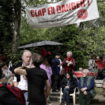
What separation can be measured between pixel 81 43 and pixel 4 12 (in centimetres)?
440

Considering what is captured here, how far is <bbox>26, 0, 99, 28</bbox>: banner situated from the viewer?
1345 centimetres

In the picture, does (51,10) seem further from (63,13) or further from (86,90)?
(86,90)

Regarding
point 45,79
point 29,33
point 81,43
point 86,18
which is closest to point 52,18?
point 86,18

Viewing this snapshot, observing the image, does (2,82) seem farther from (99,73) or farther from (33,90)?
(99,73)

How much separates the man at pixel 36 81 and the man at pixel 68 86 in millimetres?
6267

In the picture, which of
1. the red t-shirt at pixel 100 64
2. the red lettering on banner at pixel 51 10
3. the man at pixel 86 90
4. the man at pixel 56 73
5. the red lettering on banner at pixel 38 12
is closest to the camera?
the man at pixel 86 90

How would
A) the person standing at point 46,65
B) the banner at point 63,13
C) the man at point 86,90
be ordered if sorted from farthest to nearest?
1. the banner at point 63,13
2. the man at point 86,90
3. the person standing at point 46,65

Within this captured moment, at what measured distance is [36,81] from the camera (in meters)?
6.35

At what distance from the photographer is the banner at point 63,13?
13445mm

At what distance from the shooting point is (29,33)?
31.5m

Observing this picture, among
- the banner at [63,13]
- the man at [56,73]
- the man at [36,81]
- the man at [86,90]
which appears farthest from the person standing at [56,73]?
the man at [36,81]

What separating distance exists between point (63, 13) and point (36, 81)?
8.14m

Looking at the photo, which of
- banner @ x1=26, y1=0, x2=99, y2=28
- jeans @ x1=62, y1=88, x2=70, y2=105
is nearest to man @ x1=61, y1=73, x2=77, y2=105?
jeans @ x1=62, y1=88, x2=70, y2=105

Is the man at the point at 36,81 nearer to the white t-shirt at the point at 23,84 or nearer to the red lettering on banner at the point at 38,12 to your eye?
the white t-shirt at the point at 23,84
